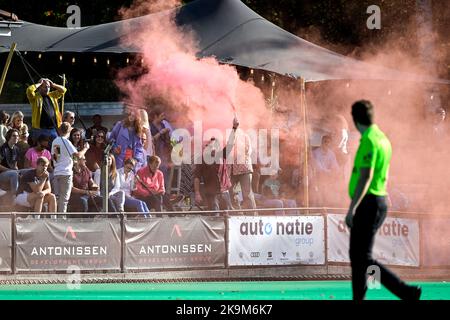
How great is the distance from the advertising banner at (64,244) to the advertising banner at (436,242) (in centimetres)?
565

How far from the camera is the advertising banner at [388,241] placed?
1959 centimetres

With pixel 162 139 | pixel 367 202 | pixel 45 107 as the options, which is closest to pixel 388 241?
pixel 162 139

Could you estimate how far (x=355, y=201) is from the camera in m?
11.4

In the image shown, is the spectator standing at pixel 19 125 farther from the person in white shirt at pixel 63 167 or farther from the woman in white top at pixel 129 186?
the woman in white top at pixel 129 186

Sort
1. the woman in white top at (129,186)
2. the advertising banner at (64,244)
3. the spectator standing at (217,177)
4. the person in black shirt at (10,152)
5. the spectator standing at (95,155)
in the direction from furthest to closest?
the spectator standing at (95,155) < the spectator standing at (217,177) < the person in black shirt at (10,152) < the woman in white top at (129,186) < the advertising banner at (64,244)

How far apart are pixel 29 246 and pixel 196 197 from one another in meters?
4.38

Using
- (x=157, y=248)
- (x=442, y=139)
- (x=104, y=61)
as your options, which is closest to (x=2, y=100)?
(x=104, y=61)

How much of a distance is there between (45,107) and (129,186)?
2.31 meters

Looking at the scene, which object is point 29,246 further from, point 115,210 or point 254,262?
point 254,262

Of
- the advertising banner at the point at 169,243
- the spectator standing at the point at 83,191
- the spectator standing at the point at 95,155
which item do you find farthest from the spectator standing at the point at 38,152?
the advertising banner at the point at 169,243

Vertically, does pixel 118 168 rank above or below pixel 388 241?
above

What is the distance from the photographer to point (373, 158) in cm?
1145

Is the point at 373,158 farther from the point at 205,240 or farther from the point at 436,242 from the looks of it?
the point at 436,242

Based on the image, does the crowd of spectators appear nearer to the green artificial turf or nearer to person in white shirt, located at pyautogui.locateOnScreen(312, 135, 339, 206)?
person in white shirt, located at pyautogui.locateOnScreen(312, 135, 339, 206)
